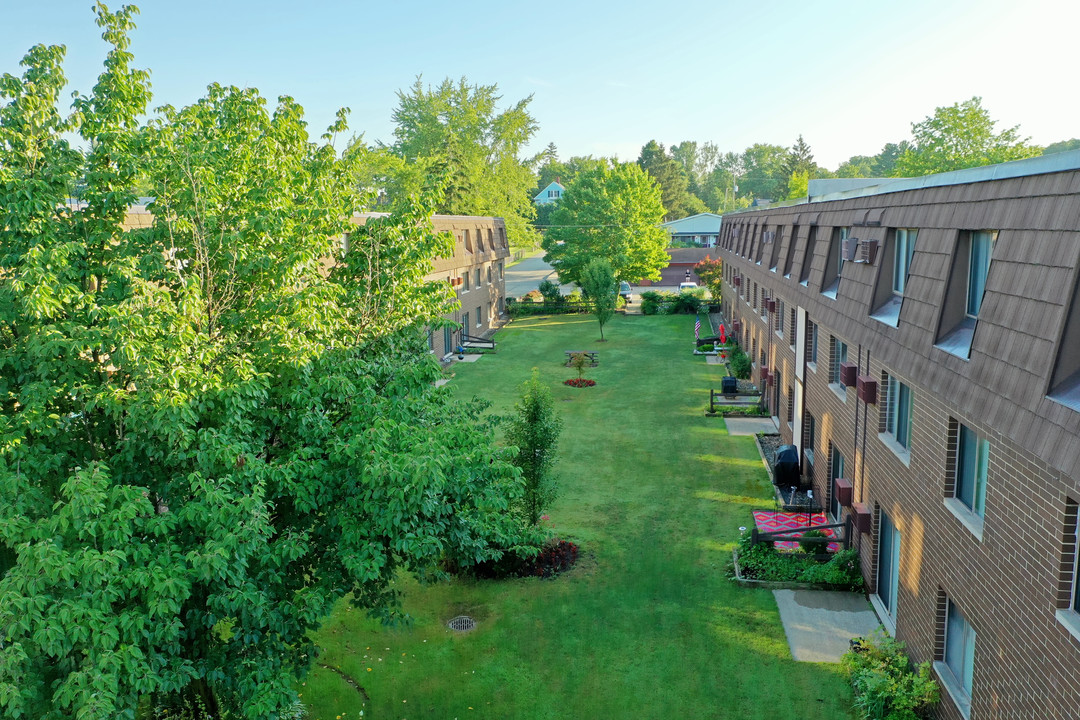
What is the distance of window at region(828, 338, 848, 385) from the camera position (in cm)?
1839

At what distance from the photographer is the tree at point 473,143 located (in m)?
71.3

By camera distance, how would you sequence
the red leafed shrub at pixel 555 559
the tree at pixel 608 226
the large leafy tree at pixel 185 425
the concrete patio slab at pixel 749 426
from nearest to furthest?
the large leafy tree at pixel 185 425, the red leafed shrub at pixel 555 559, the concrete patio slab at pixel 749 426, the tree at pixel 608 226

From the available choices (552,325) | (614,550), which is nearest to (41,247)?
(614,550)

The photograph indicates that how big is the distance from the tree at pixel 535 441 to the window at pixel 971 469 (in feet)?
27.6

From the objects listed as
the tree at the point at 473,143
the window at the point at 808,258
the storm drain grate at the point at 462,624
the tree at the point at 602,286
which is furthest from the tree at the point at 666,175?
the storm drain grate at the point at 462,624

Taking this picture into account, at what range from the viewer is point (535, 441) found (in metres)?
17.2

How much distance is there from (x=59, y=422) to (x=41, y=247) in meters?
1.85

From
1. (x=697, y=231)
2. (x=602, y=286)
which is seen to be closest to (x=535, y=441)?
(x=602, y=286)

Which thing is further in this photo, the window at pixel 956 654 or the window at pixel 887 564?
the window at pixel 887 564

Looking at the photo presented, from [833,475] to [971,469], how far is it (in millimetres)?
8597

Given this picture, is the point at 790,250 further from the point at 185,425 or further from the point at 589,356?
the point at 185,425

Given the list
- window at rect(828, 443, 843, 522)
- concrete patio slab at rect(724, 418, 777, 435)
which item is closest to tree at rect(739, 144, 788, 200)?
concrete patio slab at rect(724, 418, 777, 435)

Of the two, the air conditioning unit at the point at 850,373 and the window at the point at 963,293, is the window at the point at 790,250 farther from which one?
the window at the point at 963,293

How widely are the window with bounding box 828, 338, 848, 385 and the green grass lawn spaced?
3.97 metres
